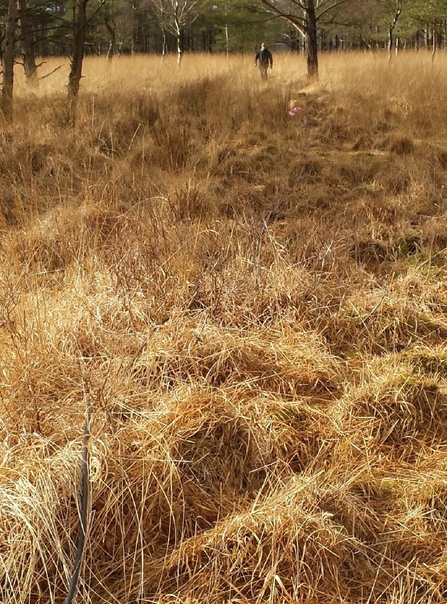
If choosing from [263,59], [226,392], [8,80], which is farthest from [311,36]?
[226,392]

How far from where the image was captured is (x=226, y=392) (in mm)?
2230

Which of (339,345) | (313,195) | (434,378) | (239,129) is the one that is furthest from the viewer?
(239,129)

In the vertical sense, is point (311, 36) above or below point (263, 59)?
above

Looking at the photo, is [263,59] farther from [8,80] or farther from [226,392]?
[226,392]

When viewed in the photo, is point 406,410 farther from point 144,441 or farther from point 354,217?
point 354,217

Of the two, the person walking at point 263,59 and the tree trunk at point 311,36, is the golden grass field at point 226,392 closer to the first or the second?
the tree trunk at point 311,36

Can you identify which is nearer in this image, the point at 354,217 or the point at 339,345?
the point at 339,345

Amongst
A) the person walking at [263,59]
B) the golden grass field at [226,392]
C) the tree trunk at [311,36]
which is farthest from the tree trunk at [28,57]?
the golden grass field at [226,392]

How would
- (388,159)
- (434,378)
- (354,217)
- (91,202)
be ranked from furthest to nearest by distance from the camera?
(388,159) → (354,217) → (91,202) → (434,378)

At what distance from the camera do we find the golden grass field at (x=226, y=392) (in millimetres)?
1618

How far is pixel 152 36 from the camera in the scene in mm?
37344

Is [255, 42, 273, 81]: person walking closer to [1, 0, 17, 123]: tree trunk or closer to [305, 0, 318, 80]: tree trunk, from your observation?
[305, 0, 318, 80]: tree trunk

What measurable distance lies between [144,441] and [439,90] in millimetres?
7124

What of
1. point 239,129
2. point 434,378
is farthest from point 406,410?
point 239,129
